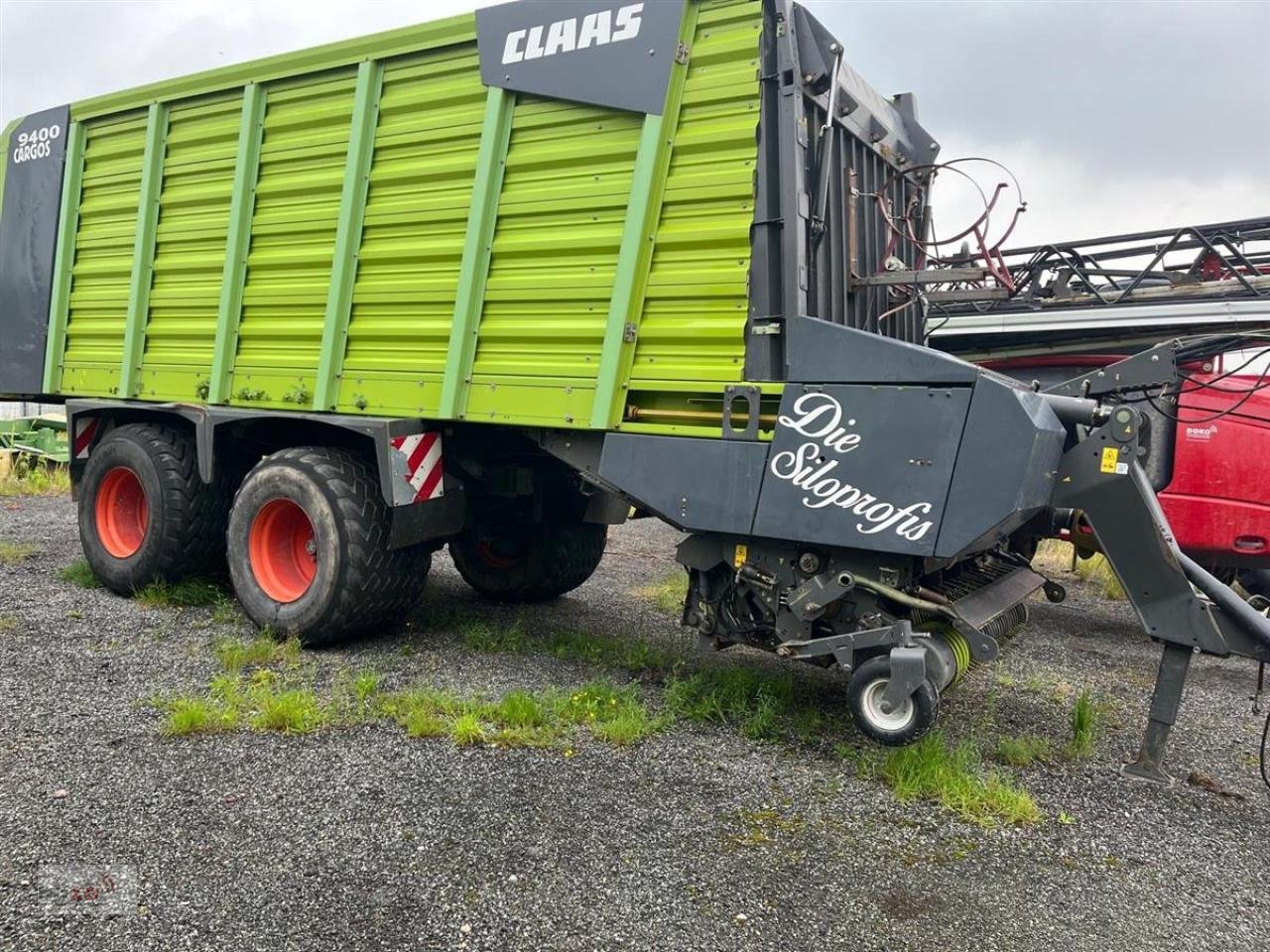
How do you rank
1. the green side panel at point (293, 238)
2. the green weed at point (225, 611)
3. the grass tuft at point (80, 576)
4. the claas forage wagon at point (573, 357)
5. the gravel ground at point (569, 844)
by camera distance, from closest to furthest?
the gravel ground at point (569, 844), the claas forage wagon at point (573, 357), the green side panel at point (293, 238), the green weed at point (225, 611), the grass tuft at point (80, 576)

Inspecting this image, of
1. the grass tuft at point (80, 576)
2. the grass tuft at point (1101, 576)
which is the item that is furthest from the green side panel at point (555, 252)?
the grass tuft at point (1101, 576)

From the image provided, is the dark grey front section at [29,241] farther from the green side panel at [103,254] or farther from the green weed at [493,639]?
the green weed at [493,639]

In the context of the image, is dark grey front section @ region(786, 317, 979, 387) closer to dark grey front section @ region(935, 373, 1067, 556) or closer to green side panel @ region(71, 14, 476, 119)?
dark grey front section @ region(935, 373, 1067, 556)

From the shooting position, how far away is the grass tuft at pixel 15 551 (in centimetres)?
746

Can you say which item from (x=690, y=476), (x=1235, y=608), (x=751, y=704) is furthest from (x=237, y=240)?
(x=1235, y=608)

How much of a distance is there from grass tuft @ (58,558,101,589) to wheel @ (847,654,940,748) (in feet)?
17.4

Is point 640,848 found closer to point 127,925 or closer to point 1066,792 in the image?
point 127,925

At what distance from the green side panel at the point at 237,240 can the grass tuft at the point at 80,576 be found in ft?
6.21

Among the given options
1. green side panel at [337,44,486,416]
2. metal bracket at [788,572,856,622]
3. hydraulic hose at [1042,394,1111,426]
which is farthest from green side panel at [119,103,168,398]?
hydraulic hose at [1042,394,1111,426]

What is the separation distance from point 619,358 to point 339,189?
2.15 metres

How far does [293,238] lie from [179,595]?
2425 mm

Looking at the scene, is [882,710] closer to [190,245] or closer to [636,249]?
[636,249]

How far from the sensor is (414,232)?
5.11 metres

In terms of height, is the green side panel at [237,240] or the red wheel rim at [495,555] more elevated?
the green side panel at [237,240]
